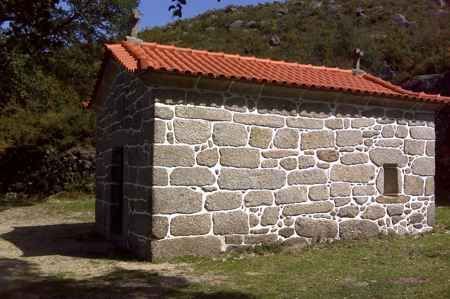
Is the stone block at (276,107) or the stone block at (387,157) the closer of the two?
the stone block at (276,107)

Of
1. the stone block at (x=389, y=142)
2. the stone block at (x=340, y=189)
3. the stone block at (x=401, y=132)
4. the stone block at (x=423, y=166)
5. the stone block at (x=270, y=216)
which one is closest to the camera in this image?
the stone block at (x=270, y=216)

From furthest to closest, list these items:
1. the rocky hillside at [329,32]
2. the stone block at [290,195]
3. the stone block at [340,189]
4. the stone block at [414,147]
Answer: the rocky hillside at [329,32]
the stone block at [414,147]
the stone block at [340,189]
the stone block at [290,195]

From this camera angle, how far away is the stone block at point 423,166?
9516 mm

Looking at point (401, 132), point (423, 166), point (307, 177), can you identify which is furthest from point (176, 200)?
point (423, 166)

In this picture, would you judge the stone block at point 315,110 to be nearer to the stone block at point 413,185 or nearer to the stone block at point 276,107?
the stone block at point 276,107

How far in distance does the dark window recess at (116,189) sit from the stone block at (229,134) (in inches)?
88.4

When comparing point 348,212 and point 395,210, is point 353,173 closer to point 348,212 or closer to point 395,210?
point 348,212

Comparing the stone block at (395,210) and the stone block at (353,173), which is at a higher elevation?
the stone block at (353,173)

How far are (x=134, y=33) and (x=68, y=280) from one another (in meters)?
4.58

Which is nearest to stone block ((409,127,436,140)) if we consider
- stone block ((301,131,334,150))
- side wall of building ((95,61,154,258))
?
stone block ((301,131,334,150))

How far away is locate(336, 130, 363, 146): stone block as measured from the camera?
866 centimetres

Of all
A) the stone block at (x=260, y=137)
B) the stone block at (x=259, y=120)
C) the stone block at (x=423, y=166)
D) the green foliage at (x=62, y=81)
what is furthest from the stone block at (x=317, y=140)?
the green foliage at (x=62, y=81)

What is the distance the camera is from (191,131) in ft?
24.2

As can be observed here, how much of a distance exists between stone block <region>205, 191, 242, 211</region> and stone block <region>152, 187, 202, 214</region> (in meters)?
0.16
